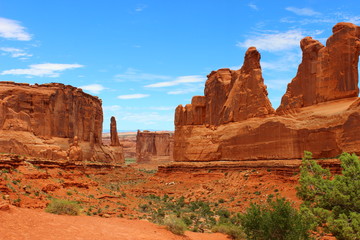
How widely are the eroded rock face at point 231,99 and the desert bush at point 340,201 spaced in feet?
68.0

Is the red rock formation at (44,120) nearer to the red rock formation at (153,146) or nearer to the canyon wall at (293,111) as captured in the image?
the canyon wall at (293,111)

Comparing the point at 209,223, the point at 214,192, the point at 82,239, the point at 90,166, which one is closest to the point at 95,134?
the point at 90,166

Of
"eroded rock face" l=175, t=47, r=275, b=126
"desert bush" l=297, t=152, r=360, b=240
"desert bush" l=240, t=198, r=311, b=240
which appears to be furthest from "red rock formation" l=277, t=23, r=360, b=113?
"desert bush" l=240, t=198, r=311, b=240

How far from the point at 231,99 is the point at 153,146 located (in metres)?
76.1

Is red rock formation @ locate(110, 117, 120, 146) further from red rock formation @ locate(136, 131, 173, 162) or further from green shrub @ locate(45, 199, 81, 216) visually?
green shrub @ locate(45, 199, 81, 216)

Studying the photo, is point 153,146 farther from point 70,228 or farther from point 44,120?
point 70,228

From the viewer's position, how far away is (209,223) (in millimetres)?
23922

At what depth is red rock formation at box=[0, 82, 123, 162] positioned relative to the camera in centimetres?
5103

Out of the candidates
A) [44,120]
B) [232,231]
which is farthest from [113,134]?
[232,231]

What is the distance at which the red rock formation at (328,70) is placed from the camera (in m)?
29.1

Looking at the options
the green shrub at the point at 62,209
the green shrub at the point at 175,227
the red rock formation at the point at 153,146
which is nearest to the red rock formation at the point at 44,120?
the green shrub at the point at 62,209

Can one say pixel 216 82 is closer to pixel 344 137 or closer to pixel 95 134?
pixel 344 137

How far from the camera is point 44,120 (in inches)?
2266

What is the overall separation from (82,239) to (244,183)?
24.2m
